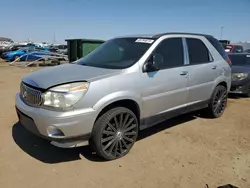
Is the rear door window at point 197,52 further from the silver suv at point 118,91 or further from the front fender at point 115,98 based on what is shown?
the front fender at point 115,98

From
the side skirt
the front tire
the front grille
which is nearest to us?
the front grille

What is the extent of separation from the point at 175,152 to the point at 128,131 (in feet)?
2.69

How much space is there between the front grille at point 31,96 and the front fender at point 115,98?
2.37 ft

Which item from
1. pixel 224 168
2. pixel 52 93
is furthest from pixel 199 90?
pixel 52 93

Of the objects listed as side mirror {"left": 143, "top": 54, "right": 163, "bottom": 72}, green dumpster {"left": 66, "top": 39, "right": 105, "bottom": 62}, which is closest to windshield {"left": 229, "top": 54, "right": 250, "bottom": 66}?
side mirror {"left": 143, "top": 54, "right": 163, "bottom": 72}

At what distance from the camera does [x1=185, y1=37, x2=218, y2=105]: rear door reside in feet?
15.2

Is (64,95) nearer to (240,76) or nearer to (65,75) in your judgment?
(65,75)

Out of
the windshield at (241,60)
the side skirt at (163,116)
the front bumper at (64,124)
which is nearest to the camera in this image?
the front bumper at (64,124)

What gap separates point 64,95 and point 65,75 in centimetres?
47

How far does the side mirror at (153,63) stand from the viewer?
377cm

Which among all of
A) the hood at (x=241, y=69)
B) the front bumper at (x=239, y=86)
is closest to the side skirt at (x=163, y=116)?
the front bumper at (x=239, y=86)

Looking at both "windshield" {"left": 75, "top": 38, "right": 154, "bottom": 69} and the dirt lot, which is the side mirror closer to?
"windshield" {"left": 75, "top": 38, "right": 154, "bottom": 69}

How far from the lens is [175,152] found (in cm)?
386

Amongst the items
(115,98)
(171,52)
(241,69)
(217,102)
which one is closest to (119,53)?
(171,52)
